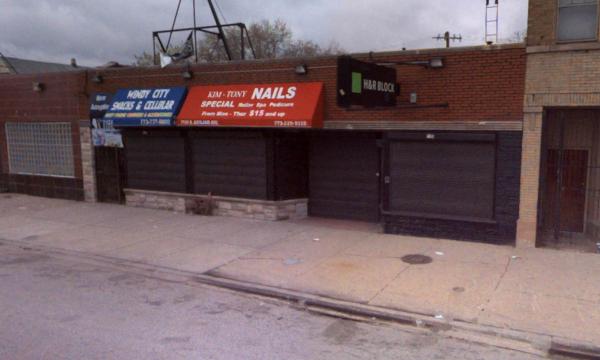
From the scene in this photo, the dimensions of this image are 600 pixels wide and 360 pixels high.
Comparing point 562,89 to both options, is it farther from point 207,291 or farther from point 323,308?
point 207,291

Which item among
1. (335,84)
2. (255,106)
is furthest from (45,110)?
(335,84)

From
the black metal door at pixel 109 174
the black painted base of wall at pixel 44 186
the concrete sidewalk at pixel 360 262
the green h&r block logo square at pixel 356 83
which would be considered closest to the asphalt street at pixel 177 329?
the concrete sidewalk at pixel 360 262

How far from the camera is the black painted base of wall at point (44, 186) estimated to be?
17031 mm

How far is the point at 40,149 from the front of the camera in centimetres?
1786

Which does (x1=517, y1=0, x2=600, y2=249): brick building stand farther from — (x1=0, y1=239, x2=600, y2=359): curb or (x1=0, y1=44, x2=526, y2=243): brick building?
(x1=0, y1=239, x2=600, y2=359): curb

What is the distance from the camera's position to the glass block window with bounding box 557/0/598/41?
9.58 meters

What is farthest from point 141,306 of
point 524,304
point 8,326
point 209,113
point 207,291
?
point 209,113

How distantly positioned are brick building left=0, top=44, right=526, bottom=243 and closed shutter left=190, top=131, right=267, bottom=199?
0.10ft

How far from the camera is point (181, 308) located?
749 cm

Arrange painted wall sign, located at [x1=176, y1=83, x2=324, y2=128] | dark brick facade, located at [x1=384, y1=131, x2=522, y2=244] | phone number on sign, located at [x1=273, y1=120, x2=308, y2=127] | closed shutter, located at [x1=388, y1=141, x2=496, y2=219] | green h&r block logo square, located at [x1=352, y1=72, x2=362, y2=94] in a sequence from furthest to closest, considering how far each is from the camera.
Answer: painted wall sign, located at [x1=176, y1=83, x2=324, y2=128] → phone number on sign, located at [x1=273, y1=120, x2=308, y2=127] → closed shutter, located at [x1=388, y1=141, x2=496, y2=219] → dark brick facade, located at [x1=384, y1=131, x2=522, y2=244] → green h&r block logo square, located at [x1=352, y1=72, x2=362, y2=94]

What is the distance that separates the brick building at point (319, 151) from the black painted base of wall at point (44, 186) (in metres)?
0.06

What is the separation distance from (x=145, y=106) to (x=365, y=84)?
23.0 ft

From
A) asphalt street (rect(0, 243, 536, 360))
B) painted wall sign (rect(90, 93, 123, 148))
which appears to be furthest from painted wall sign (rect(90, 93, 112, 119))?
asphalt street (rect(0, 243, 536, 360))

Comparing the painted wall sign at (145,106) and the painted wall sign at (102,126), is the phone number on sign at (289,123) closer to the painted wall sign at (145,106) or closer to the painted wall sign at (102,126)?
the painted wall sign at (145,106)
